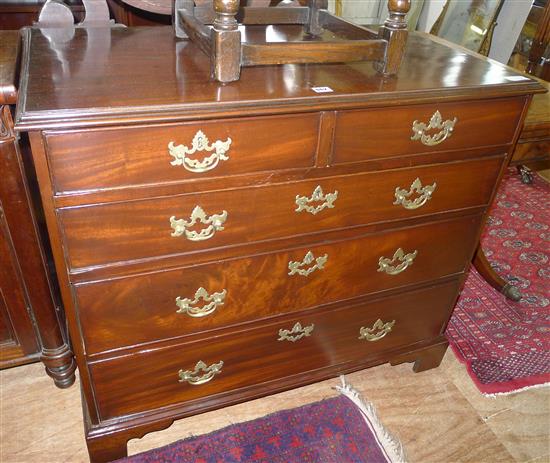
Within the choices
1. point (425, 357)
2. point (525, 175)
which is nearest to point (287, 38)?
point (425, 357)

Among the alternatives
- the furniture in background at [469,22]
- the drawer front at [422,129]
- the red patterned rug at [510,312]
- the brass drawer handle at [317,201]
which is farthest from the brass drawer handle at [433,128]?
the furniture in background at [469,22]

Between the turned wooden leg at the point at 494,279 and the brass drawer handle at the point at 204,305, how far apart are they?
1285 mm

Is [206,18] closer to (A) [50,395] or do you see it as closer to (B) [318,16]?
(B) [318,16]

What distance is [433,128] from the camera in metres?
1.20

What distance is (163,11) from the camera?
147 centimetres

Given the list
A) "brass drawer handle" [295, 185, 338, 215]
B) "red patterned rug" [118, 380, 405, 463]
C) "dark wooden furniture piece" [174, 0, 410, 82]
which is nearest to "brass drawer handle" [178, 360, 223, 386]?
"red patterned rug" [118, 380, 405, 463]

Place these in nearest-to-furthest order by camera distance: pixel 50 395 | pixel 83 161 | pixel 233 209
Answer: pixel 83 161 → pixel 233 209 → pixel 50 395

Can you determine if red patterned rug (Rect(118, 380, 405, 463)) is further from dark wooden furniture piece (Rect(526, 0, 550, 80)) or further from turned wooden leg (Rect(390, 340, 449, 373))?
dark wooden furniture piece (Rect(526, 0, 550, 80))

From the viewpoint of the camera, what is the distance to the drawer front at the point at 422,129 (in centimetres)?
112

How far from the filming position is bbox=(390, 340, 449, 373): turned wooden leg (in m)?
1.71

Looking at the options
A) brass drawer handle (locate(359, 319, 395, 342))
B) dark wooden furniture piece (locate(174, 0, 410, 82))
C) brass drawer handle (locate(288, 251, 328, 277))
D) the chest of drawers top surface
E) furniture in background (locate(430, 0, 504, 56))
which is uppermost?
dark wooden furniture piece (locate(174, 0, 410, 82))

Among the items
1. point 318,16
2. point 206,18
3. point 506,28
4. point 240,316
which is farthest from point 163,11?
point 506,28

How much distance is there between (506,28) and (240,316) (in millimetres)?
2540

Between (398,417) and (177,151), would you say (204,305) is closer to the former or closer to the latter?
(177,151)
